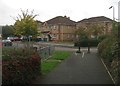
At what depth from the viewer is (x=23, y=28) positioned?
4494 cm

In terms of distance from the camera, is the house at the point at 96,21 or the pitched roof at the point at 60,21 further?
the pitched roof at the point at 60,21

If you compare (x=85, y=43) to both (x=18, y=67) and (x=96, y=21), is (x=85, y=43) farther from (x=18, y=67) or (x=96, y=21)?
(x=18, y=67)

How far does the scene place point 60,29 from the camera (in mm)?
86562

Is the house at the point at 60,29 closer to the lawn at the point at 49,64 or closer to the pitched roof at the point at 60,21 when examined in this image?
the pitched roof at the point at 60,21

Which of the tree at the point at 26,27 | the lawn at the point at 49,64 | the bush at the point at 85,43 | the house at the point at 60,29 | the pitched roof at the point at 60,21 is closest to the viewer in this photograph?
the lawn at the point at 49,64

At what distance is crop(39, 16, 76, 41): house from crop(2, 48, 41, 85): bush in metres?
71.1

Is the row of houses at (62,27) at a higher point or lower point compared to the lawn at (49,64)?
higher

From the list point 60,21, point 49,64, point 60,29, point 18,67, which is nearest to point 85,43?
point 60,29

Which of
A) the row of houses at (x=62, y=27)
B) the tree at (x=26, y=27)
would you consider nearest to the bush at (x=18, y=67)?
the tree at (x=26, y=27)

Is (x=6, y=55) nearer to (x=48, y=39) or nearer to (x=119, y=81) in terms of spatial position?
(x=119, y=81)

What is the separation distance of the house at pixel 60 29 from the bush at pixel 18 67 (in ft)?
233

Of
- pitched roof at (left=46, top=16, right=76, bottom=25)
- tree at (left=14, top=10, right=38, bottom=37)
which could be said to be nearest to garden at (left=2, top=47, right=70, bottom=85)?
tree at (left=14, top=10, right=38, bottom=37)

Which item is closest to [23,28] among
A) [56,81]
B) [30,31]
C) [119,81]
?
[30,31]

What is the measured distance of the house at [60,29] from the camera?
86.7 metres
